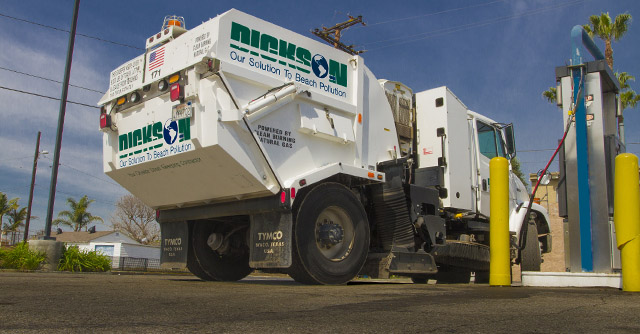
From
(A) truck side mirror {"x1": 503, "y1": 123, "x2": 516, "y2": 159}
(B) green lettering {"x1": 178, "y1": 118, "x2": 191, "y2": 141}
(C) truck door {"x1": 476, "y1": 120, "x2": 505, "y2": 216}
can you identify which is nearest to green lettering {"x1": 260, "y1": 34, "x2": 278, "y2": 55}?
(B) green lettering {"x1": 178, "y1": 118, "x2": 191, "y2": 141}

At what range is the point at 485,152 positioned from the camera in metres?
10.3

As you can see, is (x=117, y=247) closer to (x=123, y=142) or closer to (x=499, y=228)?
(x=123, y=142)

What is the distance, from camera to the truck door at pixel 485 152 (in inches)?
390

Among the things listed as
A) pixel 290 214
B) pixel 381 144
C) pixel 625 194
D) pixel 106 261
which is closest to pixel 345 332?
pixel 290 214

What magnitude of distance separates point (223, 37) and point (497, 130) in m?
6.37

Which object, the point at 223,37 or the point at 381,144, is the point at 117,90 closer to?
the point at 223,37

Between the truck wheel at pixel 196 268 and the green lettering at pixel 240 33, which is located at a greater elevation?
the green lettering at pixel 240 33

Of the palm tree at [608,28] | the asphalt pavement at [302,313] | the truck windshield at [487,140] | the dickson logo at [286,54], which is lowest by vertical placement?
the asphalt pavement at [302,313]

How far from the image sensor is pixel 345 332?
284cm

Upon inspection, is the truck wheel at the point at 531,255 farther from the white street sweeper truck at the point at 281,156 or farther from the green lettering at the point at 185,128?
the green lettering at the point at 185,128

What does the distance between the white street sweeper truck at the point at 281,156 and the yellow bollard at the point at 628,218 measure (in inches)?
102

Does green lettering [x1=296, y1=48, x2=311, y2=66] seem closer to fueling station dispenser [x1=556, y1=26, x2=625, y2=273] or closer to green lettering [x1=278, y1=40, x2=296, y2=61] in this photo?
green lettering [x1=278, y1=40, x2=296, y2=61]

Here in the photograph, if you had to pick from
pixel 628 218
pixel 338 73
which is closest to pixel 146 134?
pixel 338 73

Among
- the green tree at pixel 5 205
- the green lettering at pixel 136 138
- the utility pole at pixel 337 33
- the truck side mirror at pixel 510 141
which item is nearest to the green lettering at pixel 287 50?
the green lettering at pixel 136 138
